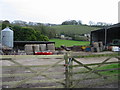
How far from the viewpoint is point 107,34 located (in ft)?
112

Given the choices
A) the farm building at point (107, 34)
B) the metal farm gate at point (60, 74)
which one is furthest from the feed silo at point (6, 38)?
the metal farm gate at point (60, 74)

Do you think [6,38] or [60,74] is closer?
[60,74]

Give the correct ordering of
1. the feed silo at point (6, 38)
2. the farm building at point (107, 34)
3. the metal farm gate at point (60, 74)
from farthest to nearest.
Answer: the farm building at point (107, 34), the feed silo at point (6, 38), the metal farm gate at point (60, 74)

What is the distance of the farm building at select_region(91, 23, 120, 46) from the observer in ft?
96.9

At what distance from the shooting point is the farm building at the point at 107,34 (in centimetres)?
2953

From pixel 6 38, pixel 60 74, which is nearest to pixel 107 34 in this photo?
pixel 6 38

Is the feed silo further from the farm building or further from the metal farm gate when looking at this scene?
the metal farm gate

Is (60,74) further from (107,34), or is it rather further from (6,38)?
(107,34)

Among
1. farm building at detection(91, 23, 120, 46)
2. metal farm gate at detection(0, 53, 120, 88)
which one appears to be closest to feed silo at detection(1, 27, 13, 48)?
farm building at detection(91, 23, 120, 46)

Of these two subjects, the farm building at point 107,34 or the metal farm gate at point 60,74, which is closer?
the metal farm gate at point 60,74

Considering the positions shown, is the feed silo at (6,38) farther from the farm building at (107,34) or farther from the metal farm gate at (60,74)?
the metal farm gate at (60,74)

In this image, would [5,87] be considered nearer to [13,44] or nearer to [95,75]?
[95,75]

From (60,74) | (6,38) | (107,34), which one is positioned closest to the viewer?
(60,74)

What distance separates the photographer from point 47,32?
51562 millimetres
